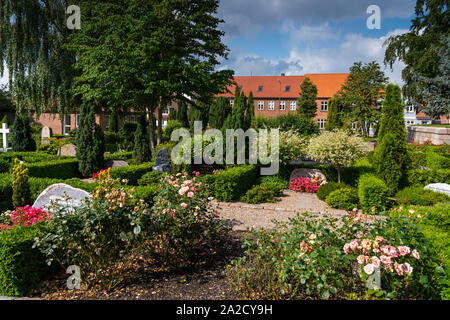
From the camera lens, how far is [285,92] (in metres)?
47.2

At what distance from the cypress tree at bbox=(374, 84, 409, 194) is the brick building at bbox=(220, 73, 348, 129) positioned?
3690cm

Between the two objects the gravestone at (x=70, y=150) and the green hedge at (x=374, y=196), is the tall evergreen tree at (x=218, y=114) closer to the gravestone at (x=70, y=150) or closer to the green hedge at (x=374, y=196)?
the gravestone at (x=70, y=150)

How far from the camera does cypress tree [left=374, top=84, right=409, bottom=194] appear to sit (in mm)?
9281

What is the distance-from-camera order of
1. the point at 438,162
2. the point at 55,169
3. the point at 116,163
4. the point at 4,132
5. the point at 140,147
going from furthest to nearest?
the point at 4,132 < the point at 140,147 < the point at 116,163 < the point at 438,162 < the point at 55,169

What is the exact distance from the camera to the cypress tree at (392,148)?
9.28 meters

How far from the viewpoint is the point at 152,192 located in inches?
256

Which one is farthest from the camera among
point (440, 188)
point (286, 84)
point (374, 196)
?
point (286, 84)

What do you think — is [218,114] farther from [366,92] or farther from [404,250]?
[404,250]

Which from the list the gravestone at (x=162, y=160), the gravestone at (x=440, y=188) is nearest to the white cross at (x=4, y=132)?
the gravestone at (x=162, y=160)

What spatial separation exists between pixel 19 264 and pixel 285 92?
153ft

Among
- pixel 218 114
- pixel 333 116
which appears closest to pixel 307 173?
pixel 218 114
